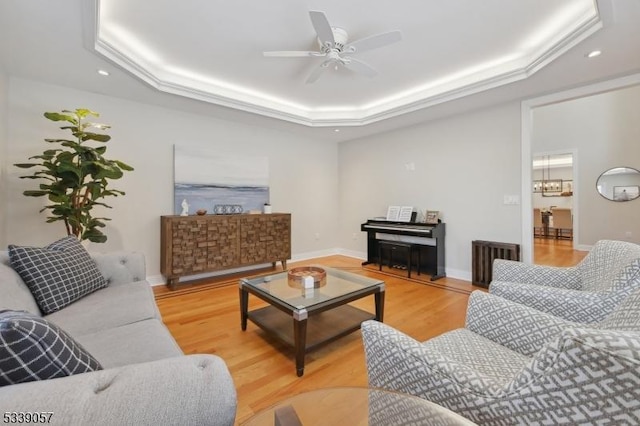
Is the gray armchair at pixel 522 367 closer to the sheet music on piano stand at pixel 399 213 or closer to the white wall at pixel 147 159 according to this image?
the sheet music on piano stand at pixel 399 213

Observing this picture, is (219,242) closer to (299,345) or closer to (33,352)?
(299,345)

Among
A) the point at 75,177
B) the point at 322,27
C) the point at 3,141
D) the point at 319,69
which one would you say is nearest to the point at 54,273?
the point at 75,177

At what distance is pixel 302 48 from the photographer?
2748 millimetres

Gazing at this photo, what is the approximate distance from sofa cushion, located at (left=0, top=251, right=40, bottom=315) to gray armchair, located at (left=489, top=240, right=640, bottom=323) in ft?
8.42

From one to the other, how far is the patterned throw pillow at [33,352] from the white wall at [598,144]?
Result: 283 inches

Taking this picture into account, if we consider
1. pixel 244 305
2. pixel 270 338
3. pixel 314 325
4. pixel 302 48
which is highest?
pixel 302 48

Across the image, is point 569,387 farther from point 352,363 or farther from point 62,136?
point 62,136

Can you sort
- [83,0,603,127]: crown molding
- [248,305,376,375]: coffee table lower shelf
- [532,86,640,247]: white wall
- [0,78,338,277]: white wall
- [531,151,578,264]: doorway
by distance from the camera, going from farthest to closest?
[531,151,578,264]: doorway, [532,86,640,247]: white wall, [0,78,338,277]: white wall, [83,0,603,127]: crown molding, [248,305,376,375]: coffee table lower shelf

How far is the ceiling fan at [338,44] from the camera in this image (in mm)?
2086

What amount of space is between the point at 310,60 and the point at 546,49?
2.17 meters

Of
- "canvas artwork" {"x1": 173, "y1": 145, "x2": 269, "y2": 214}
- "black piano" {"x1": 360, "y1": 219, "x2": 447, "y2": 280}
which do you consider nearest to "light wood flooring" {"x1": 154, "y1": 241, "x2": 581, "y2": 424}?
"black piano" {"x1": 360, "y1": 219, "x2": 447, "y2": 280}

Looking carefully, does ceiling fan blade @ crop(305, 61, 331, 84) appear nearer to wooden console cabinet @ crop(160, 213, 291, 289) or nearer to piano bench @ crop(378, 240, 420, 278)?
wooden console cabinet @ crop(160, 213, 291, 289)

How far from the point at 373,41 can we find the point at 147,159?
124 inches

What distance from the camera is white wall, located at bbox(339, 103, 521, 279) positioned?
372 centimetres
